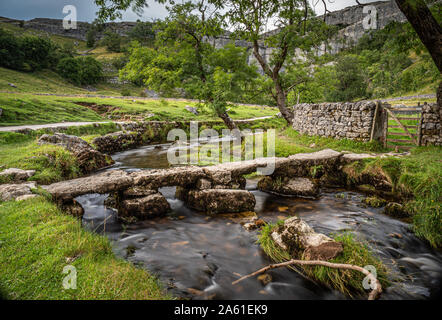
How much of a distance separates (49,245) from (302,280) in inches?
164

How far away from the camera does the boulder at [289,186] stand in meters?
7.67

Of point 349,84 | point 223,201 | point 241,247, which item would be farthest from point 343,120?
point 349,84

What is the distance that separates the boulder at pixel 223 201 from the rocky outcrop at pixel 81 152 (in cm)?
652

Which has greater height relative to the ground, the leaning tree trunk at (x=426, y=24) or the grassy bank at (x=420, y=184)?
the leaning tree trunk at (x=426, y=24)

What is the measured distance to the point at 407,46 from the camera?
722 cm

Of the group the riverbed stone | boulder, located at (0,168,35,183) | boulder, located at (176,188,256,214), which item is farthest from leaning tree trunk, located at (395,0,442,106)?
boulder, located at (0,168,35,183)

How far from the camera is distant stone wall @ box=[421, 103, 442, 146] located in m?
9.29

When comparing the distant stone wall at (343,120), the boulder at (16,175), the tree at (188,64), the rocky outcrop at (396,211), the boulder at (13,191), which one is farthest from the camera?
the tree at (188,64)

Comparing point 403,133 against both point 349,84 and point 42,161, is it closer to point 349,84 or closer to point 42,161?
point 42,161

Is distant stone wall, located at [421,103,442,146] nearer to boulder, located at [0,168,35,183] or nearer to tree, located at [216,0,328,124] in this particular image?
tree, located at [216,0,328,124]

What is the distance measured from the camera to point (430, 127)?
9453 mm

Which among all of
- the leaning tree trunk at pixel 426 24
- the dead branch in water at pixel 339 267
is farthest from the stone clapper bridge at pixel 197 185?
the leaning tree trunk at pixel 426 24

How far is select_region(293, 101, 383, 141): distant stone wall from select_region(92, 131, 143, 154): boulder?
1314 centimetres

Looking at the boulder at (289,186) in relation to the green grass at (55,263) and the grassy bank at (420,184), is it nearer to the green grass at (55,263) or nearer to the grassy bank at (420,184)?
the grassy bank at (420,184)
